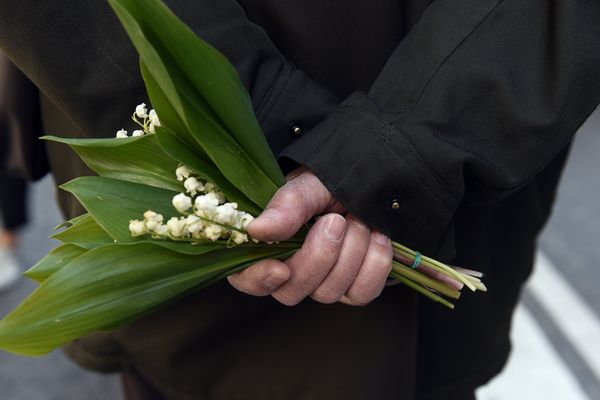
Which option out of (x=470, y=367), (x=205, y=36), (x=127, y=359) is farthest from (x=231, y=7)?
(x=470, y=367)

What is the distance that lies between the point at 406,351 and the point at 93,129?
556 millimetres

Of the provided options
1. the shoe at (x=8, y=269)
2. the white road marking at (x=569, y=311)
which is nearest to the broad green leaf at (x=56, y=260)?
the white road marking at (x=569, y=311)

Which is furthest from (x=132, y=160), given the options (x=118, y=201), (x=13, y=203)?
(x=13, y=203)

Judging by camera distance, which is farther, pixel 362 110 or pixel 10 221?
A: pixel 10 221

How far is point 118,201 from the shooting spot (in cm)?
95

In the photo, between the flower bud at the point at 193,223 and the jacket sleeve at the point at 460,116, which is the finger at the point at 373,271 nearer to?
the jacket sleeve at the point at 460,116

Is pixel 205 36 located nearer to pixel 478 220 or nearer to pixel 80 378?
pixel 478 220

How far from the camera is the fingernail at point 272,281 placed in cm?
95

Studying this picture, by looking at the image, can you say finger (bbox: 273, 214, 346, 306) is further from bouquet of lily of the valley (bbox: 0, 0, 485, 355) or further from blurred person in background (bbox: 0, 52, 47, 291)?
blurred person in background (bbox: 0, 52, 47, 291)

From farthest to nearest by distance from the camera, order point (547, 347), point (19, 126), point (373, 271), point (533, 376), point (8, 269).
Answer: point (8, 269) → point (547, 347) → point (533, 376) → point (19, 126) → point (373, 271)

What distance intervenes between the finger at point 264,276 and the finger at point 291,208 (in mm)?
56

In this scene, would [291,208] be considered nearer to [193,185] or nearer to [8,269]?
[193,185]

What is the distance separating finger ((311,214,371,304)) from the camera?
0.96 m

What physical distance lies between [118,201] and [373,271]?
31 centimetres
